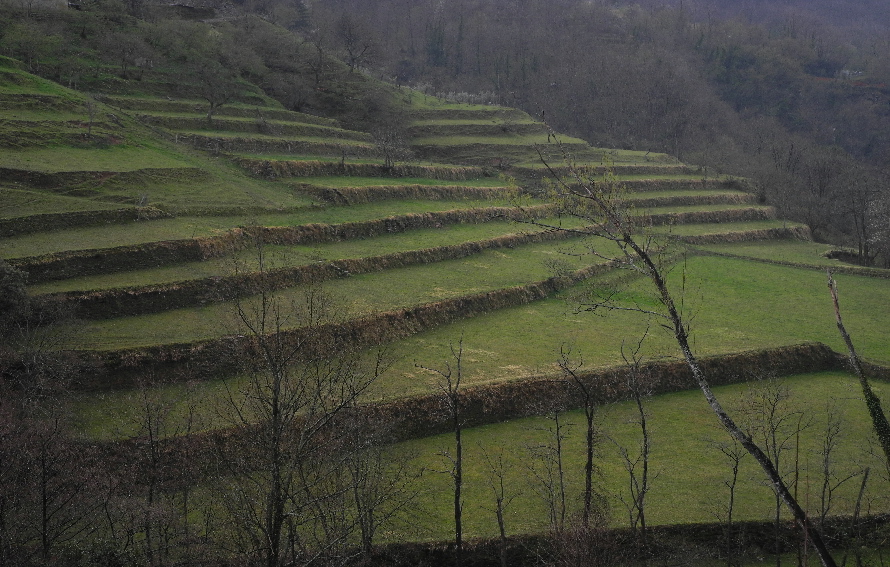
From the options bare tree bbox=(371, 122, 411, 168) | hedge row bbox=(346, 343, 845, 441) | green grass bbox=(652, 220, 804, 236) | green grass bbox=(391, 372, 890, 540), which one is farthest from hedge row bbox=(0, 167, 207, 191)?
green grass bbox=(652, 220, 804, 236)

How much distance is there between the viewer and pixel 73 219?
37625 millimetres

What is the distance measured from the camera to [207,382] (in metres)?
28.7

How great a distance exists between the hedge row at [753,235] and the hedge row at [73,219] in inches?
1758

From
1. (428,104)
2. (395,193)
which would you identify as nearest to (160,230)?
(395,193)

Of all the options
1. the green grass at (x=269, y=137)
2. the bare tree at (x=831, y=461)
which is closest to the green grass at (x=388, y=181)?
the green grass at (x=269, y=137)

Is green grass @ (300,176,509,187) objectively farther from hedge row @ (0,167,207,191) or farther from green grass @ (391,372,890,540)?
green grass @ (391,372,890,540)

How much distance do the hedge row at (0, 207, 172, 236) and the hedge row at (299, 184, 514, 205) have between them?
44.8 ft

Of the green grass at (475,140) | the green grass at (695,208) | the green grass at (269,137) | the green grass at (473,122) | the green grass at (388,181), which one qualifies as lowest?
the green grass at (695,208)

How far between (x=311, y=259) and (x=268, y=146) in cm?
2338

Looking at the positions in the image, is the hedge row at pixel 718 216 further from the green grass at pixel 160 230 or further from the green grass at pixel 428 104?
the green grass at pixel 428 104

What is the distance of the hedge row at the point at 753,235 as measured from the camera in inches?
2510

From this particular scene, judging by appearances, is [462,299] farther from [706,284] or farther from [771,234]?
[771,234]

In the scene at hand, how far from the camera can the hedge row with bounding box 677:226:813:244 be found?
63.8 m

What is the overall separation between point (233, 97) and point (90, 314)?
4391cm
